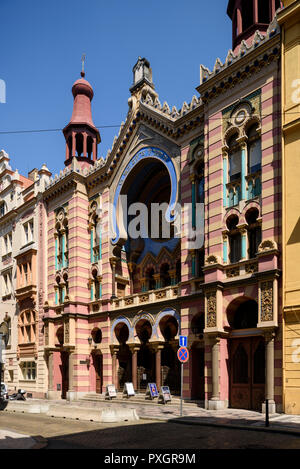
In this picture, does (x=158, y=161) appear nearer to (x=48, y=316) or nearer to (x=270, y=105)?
(x=270, y=105)

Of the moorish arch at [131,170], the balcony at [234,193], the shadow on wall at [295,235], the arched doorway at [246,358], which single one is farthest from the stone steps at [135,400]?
the balcony at [234,193]

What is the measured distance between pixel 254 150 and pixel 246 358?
10.6 m

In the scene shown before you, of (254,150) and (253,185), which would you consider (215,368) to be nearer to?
(253,185)

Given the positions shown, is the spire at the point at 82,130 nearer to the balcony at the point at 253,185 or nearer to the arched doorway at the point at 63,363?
the arched doorway at the point at 63,363

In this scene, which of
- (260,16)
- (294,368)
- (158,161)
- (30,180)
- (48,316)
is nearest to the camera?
(294,368)

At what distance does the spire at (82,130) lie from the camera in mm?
39438

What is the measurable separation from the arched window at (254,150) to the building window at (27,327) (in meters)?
23.8

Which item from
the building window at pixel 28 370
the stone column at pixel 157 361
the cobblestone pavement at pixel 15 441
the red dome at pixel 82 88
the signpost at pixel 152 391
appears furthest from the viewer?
the red dome at pixel 82 88

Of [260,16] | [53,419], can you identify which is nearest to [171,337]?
[53,419]

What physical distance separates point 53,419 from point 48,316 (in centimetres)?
1591

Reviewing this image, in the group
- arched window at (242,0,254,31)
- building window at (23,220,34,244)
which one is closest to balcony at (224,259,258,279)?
arched window at (242,0,254,31)

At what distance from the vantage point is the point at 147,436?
48.2 ft

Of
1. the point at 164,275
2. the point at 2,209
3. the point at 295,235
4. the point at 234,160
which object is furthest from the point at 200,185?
the point at 2,209

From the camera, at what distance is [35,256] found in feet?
128
